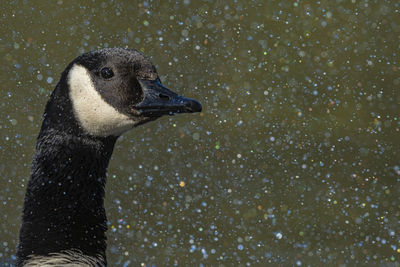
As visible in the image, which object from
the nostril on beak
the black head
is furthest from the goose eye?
the nostril on beak

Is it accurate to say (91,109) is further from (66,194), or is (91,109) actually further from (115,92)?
(66,194)

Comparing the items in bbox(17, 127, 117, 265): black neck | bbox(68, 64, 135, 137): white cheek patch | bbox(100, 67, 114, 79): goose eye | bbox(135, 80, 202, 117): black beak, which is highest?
bbox(100, 67, 114, 79): goose eye

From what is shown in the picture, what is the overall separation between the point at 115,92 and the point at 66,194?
58 centimetres

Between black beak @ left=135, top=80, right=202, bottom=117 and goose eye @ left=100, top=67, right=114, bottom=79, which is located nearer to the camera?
black beak @ left=135, top=80, right=202, bottom=117

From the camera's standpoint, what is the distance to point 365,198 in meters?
10.2

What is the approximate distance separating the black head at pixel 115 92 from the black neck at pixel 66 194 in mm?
112

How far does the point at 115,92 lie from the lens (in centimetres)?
284

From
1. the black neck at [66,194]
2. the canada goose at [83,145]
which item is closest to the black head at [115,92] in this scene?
the canada goose at [83,145]

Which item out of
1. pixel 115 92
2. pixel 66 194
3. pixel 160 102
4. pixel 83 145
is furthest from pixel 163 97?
pixel 66 194

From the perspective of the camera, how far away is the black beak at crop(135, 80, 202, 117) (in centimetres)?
266

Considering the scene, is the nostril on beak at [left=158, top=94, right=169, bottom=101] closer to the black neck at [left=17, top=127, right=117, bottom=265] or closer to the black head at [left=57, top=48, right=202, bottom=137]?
the black head at [left=57, top=48, right=202, bottom=137]

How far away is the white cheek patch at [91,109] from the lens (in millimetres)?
2707

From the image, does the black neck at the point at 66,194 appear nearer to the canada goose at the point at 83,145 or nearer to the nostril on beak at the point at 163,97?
the canada goose at the point at 83,145

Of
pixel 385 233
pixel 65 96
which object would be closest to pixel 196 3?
pixel 385 233
